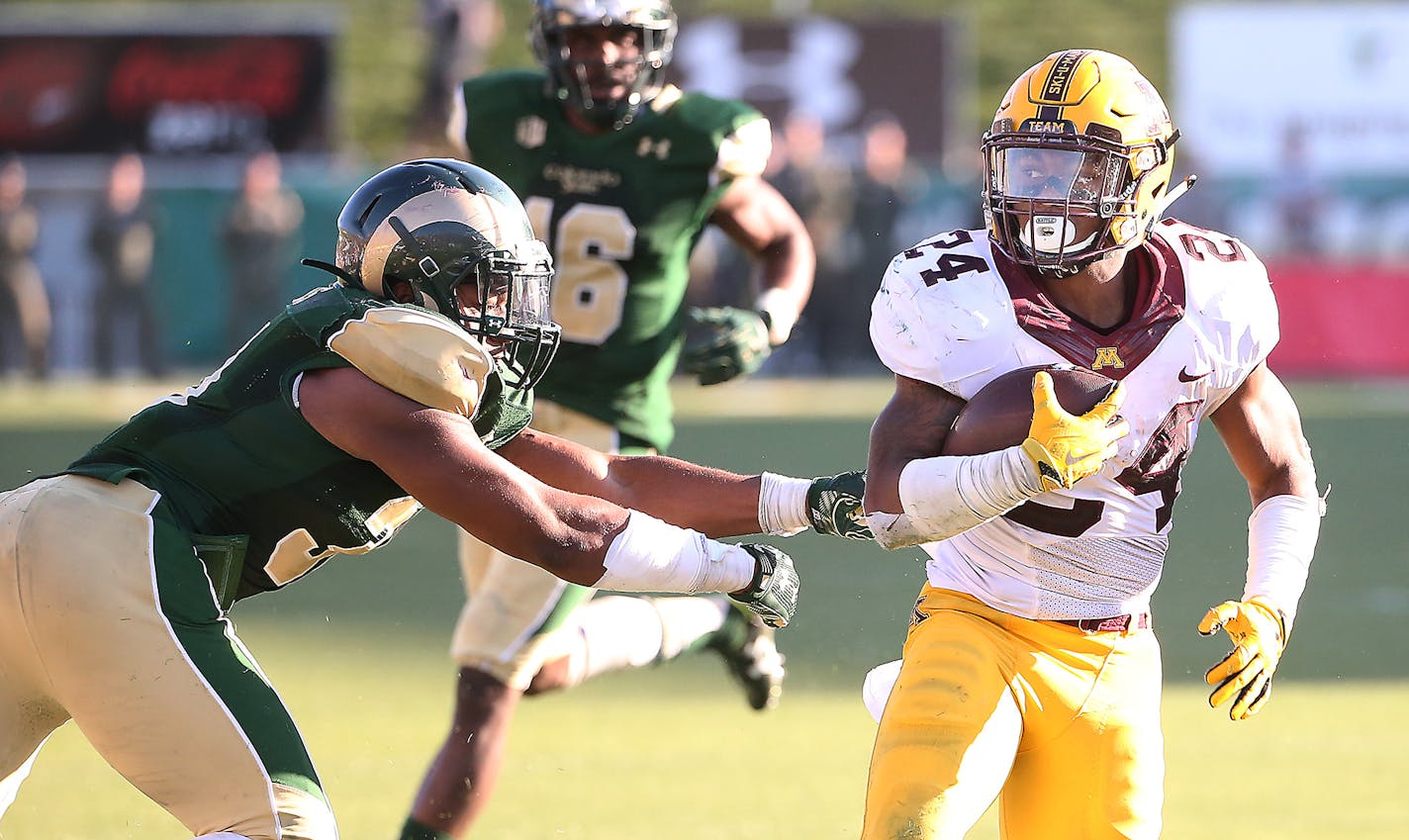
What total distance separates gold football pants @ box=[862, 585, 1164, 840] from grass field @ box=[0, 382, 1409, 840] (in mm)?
1265

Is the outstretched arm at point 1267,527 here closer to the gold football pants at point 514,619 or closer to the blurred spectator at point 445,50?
the gold football pants at point 514,619

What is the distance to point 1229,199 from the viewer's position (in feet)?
55.5

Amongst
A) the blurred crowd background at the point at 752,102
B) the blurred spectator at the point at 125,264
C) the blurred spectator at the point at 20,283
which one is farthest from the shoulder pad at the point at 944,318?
the blurred spectator at the point at 20,283

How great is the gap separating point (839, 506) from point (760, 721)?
7.60 ft

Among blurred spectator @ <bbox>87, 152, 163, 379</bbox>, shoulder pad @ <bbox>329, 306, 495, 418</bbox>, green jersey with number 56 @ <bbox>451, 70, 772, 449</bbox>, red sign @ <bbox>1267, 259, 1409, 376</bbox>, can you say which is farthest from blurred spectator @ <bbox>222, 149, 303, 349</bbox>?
shoulder pad @ <bbox>329, 306, 495, 418</bbox>

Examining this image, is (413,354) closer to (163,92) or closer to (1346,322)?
(1346,322)

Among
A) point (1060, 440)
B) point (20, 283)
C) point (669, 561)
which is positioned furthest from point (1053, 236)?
point (20, 283)

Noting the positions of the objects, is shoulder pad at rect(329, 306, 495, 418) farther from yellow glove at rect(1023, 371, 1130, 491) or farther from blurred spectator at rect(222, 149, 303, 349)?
blurred spectator at rect(222, 149, 303, 349)

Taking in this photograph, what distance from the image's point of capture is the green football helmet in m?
3.22

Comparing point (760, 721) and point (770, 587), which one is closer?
point (770, 587)

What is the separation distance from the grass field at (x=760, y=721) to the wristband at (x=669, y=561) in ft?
4.82

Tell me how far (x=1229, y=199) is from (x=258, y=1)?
40.2ft

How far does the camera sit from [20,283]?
15352mm

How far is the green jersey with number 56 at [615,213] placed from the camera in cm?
487
